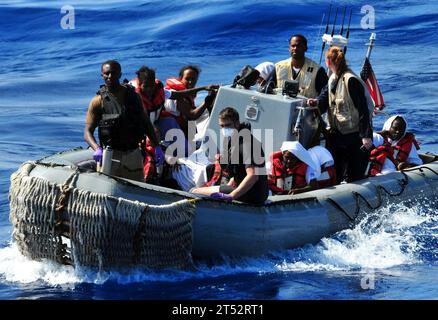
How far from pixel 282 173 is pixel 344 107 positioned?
932 millimetres

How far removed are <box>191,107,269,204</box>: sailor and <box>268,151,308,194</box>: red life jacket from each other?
29.9 inches

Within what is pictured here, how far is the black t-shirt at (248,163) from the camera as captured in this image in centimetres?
869

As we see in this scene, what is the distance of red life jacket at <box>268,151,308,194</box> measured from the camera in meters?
9.75

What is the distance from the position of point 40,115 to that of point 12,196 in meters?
7.96

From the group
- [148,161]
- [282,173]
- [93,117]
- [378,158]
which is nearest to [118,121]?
[93,117]

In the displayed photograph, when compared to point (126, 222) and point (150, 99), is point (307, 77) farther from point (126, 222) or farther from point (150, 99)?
point (126, 222)

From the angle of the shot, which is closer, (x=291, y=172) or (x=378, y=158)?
(x=291, y=172)

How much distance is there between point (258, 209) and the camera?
8.97 m

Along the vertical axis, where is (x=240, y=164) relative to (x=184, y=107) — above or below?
below

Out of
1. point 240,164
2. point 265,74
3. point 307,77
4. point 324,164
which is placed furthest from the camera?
point 265,74

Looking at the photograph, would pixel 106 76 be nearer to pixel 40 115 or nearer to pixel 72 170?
pixel 72 170

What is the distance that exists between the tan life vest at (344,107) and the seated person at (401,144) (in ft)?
4.37

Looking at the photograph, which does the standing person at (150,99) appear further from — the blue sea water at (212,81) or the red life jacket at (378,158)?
the red life jacket at (378,158)

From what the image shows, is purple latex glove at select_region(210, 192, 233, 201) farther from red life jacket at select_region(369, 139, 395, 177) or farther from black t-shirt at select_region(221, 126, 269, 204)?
red life jacket at select_region(369, 139, 395, 177)
